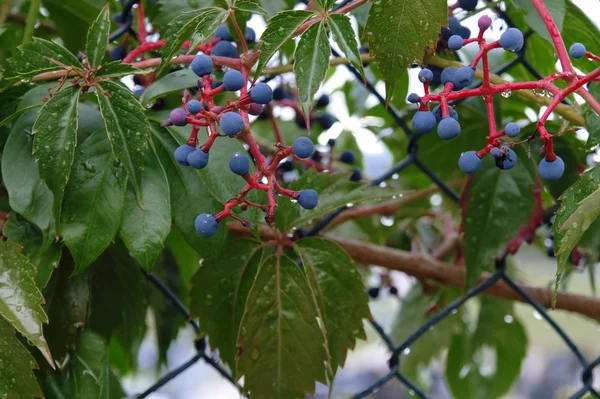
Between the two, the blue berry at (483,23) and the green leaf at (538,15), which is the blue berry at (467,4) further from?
the blue berry at (483,23)

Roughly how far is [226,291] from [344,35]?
36 cm

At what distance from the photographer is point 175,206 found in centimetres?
68

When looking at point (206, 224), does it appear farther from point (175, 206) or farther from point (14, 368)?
point (14, 368)

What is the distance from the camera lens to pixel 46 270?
0.67 meters

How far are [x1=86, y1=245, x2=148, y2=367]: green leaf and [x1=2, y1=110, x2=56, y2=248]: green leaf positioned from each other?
0.44 feet

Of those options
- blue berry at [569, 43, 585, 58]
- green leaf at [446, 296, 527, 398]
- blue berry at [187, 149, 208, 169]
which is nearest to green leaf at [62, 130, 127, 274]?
blue berry at [187, 149, 208, 169]

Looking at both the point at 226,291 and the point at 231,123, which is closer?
the point at 231,123

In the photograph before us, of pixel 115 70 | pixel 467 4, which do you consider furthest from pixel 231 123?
pixel 467 4

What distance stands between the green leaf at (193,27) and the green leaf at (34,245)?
0.24 meters

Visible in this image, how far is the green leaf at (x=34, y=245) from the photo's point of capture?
0.67 meters

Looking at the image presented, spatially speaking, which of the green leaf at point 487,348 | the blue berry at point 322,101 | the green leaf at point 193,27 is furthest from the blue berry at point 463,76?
the green leaf at point 487,348

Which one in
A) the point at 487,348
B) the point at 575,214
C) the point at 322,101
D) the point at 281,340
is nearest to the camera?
the point at 575,214

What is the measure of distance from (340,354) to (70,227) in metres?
0.34

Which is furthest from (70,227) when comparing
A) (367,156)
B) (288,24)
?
(367,156)
